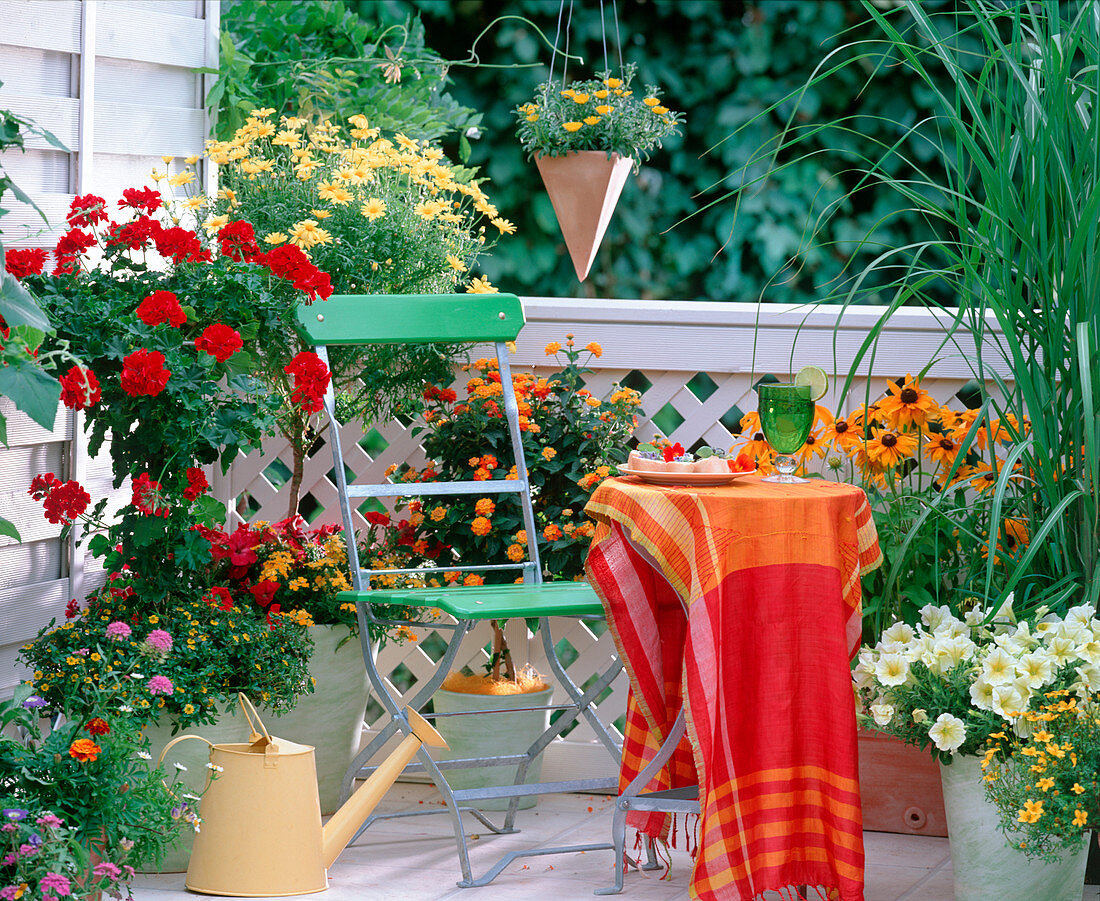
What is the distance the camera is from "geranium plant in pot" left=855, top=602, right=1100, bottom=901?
229 cm

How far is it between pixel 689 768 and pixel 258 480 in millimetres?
1494

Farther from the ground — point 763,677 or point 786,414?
point 786,414

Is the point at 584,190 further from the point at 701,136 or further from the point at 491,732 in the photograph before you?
the point at 491,732

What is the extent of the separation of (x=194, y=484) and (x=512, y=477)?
818 mm

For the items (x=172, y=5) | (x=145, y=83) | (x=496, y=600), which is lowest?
(x=496, y=600)

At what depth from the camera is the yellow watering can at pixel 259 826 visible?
242 centimetres

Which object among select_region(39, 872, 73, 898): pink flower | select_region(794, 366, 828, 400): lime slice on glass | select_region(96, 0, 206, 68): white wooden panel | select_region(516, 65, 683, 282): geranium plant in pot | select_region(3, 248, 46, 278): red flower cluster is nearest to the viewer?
select_region(39, 872, 73, 898): pink flower

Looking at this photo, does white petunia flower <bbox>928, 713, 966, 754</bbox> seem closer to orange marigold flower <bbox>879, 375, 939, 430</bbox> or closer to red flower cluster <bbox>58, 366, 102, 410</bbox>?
orange marigold flower <bbox>879, 375, 939, 430</bbox>

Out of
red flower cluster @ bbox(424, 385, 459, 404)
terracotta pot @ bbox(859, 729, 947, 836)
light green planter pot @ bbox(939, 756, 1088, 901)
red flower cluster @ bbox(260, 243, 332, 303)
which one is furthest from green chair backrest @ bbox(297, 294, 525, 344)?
light green planter pot @ bbox(939, 756, 1088, 901)

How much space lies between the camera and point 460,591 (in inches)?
107

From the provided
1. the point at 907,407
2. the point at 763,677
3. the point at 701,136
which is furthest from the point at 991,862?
the point at 701,136

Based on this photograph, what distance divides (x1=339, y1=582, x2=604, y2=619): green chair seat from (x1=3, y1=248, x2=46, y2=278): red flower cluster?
87 cm

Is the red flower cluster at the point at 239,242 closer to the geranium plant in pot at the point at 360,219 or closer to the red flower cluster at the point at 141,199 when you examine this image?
the red flower cluster at the point at 141,199

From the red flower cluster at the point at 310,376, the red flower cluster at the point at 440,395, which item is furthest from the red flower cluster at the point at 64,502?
the red flower cluster at the point at 440,395
